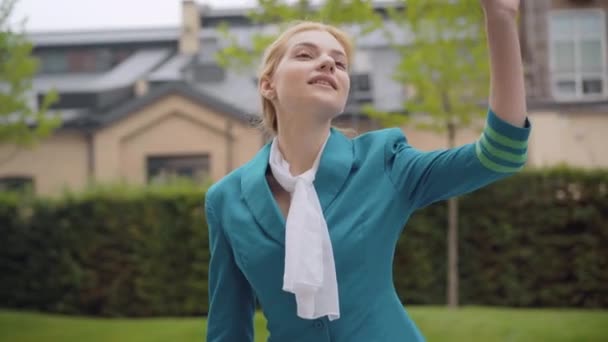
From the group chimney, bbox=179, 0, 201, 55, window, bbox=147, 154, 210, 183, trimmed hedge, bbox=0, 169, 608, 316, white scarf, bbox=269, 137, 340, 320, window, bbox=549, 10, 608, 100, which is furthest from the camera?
chimney, bbox=179, 0, 201, 55

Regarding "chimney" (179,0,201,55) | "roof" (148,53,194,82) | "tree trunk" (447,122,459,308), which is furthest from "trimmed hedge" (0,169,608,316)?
"chimney" (179,0,201,55)

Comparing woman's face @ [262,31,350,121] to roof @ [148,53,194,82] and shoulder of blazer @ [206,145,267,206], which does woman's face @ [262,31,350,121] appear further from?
roof @ [148,53,194,82]

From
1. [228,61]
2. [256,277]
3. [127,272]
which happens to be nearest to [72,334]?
[127,272]

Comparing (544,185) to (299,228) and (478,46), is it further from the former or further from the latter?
(299,228)

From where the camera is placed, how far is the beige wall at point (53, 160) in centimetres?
2053

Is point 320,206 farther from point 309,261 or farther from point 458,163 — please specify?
point 458,163

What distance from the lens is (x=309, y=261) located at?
2027 millimetres

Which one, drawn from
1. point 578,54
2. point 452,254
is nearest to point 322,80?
point 452,254

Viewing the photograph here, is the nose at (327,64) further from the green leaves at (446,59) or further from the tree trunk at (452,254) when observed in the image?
the tree trunk at (452,254)

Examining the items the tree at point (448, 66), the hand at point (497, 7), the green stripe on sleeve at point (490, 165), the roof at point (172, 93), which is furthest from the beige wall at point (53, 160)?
the hand at point (497, 7)

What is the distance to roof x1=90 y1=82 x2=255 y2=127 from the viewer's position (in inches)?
782

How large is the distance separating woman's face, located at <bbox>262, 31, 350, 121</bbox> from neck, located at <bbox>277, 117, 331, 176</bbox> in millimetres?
37

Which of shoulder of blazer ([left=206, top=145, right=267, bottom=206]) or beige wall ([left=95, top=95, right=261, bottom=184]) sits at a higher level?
shoulder of blazer ([left=206, top=145, right=267, bottom=206])

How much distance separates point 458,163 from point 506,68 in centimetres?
26
